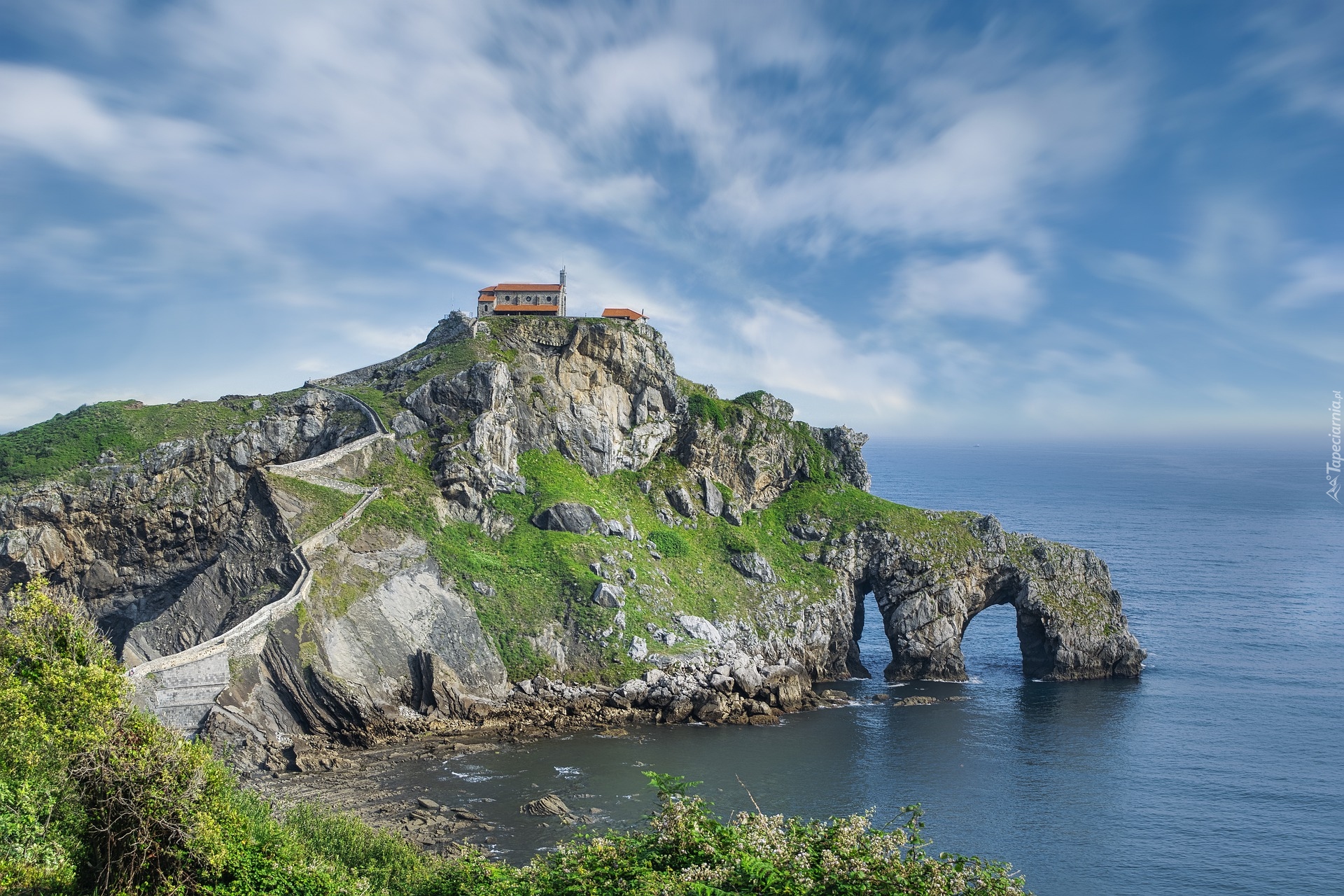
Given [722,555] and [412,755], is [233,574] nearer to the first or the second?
[412,755]

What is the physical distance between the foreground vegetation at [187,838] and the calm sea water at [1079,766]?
21.0 m

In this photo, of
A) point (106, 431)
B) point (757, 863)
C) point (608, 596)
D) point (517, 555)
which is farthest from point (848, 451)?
point (757, 863)

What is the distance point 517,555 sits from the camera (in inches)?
2756

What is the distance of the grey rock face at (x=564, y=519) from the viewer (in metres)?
73.1

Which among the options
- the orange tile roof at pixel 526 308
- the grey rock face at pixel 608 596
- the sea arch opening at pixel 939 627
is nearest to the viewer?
the grey rock face at pixel 608 596

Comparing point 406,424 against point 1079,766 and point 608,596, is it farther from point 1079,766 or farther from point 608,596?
point 1079,766

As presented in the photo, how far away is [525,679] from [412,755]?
11319 millimetres

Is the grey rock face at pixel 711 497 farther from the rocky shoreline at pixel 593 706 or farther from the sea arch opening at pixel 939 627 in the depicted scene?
the rocky shoreline at pixel 593 706

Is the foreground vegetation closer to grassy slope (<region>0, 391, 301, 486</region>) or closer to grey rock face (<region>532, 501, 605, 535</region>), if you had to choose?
grey rock face (<region>532, 501, 605, 535</region>)

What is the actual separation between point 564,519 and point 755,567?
63.1 feet

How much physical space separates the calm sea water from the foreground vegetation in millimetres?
21029

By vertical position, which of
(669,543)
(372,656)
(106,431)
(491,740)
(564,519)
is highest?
(106,431)

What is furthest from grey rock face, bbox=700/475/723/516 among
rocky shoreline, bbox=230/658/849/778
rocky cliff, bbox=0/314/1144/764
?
rocky shoreline, bbox=230/658/849/778

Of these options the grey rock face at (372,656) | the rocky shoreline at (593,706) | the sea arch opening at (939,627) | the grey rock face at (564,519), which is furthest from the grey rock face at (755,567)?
the grey rock face at (372,656)
